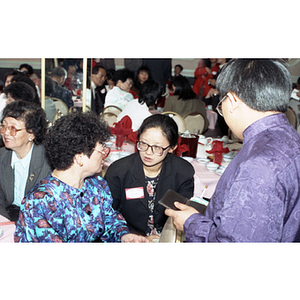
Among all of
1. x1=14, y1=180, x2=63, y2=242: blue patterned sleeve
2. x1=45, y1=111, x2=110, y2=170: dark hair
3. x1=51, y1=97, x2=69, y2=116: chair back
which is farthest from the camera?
x1=51, y1=97, x2=69, y2=116: chair back

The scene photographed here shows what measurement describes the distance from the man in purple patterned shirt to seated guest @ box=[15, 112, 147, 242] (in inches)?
26.4

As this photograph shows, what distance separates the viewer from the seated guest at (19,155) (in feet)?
7.50

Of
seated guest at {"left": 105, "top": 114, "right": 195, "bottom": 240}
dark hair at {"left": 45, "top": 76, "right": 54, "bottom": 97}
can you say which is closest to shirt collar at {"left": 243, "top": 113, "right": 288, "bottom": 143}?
seated guest at {"left": 105, "top": 114, "right": 195, "bottom": 240}

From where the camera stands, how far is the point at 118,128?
3283mm

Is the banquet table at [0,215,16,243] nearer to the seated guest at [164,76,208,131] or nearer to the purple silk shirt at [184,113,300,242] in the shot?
the purple silk shirt at [184,113,300,242]

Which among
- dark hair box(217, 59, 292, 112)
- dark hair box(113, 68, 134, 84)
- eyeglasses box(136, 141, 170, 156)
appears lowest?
eyeglasses box(136, 141, 170, 156)

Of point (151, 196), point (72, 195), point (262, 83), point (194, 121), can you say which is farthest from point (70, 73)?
point (262, 83)

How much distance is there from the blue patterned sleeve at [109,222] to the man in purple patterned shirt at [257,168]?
0.74 m

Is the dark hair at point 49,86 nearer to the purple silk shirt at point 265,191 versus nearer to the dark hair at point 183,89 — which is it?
the dark hair at point 183,89

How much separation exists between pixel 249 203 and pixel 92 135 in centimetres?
99

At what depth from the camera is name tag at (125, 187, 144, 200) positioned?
2.16 m

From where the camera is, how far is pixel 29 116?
2357 millimetres

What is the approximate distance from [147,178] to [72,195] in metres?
0.77

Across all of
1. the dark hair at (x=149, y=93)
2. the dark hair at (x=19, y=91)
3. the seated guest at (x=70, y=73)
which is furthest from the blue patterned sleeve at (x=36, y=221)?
the seated guest at (x=70, y=73)
